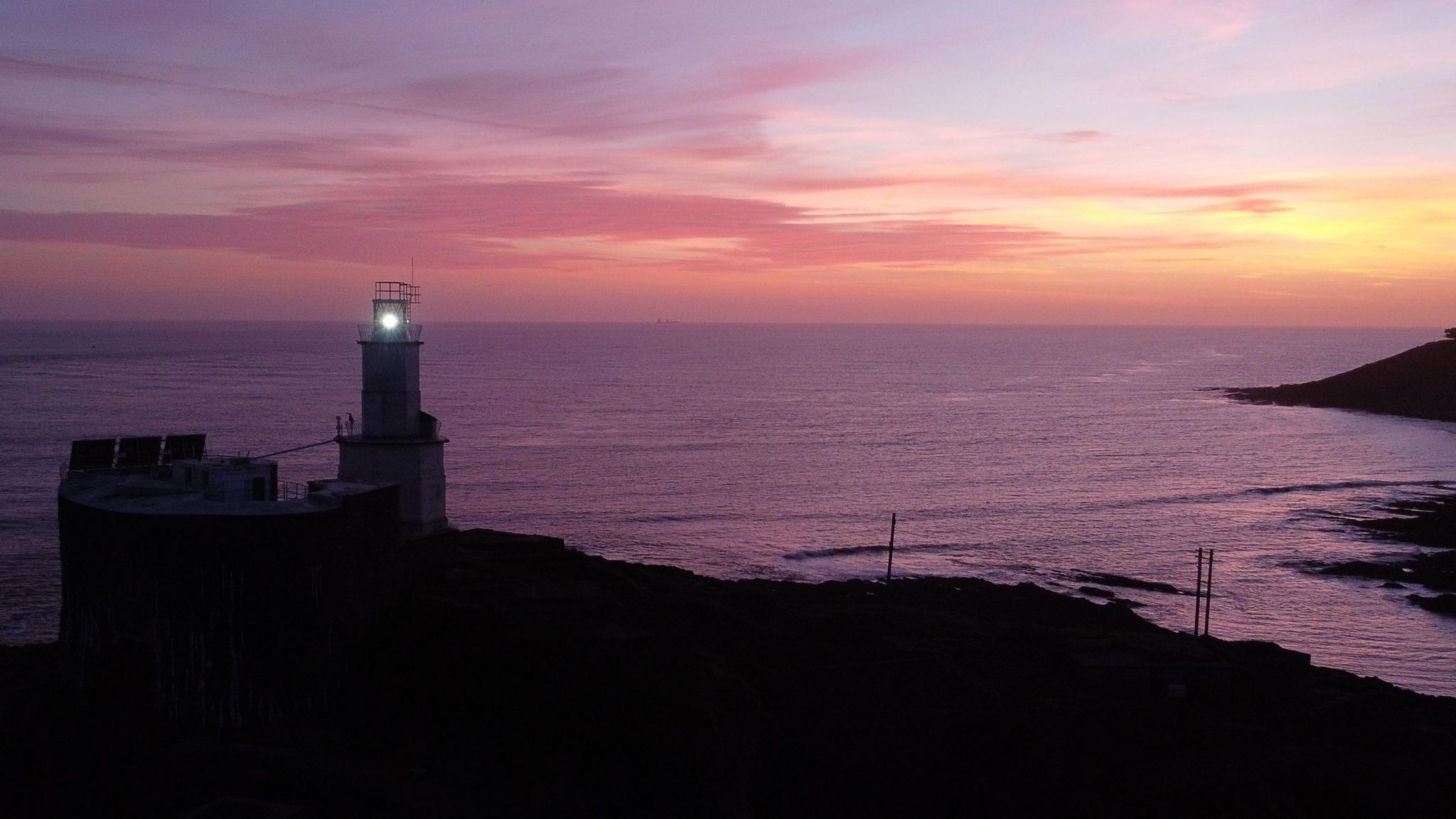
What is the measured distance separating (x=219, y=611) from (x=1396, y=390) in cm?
12329

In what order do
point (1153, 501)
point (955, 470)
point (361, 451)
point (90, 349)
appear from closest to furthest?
point (361, 451) < point (1153, 501) < point (955, 470) < point (90, 349)

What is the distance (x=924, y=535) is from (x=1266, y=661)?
25.2 meters

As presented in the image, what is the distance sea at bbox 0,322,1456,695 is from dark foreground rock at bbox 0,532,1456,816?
1138 cm

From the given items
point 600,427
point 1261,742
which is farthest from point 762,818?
point 600,427

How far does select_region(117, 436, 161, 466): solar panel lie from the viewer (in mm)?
25516

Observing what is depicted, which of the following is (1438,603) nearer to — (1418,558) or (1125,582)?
(1418,558)

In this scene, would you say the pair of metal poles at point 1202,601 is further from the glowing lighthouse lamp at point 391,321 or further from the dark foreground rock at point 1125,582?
the glowing lighthouse lamp at point 391,321

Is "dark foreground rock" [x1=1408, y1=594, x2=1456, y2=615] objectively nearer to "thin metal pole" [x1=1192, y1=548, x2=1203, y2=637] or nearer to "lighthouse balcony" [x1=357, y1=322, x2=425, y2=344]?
"thin metal pole" [x1=1192, y1=548, x2=1203, y2=637]

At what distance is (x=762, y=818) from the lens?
20.8 metres

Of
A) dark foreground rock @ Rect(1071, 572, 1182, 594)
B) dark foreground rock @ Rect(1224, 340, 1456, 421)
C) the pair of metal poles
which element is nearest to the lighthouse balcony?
the pair of metal poles

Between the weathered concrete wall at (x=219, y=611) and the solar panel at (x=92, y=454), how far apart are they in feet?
13.5

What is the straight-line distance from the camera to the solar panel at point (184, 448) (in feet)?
88.2

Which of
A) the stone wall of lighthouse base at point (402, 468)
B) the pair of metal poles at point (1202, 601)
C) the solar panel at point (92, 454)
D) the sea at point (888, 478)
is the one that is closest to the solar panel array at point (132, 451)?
the solar panel at point (92, 454)

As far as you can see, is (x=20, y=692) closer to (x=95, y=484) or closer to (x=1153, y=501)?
(x=95, y=484)
